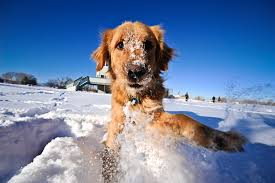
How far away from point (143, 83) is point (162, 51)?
1576 millimetres

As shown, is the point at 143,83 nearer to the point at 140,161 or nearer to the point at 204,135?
the point at 140,161

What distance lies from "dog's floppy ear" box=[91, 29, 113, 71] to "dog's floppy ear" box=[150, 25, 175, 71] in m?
0.90

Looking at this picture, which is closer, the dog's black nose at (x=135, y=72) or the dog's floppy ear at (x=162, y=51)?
the dog's black nose at (x=135, y=72)

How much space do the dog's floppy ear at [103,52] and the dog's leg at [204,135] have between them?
2496 mm

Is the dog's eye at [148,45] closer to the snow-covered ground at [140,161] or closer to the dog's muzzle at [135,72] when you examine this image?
the dog's muzzle at [135,72]

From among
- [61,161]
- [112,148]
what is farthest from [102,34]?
[61,161]

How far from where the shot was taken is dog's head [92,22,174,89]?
12.6ft

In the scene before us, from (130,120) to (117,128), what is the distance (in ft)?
0.78

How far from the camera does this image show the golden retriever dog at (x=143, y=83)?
281 centimetres

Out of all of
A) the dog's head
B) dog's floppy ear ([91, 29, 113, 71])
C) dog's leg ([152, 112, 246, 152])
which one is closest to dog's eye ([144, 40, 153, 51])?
the dog's head

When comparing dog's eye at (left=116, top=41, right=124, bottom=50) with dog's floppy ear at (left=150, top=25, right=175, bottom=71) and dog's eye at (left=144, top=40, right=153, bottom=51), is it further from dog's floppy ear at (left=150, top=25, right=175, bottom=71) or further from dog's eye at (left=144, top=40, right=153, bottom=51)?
dog's floppy ear at (left=150, top=25, right=175, bottom=71)

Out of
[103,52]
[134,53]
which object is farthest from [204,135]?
[103,52]

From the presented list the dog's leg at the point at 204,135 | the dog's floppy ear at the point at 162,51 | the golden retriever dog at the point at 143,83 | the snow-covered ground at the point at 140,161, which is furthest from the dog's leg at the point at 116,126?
the dog's floppy ear at the point at 162,51

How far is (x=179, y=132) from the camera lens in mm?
3170
